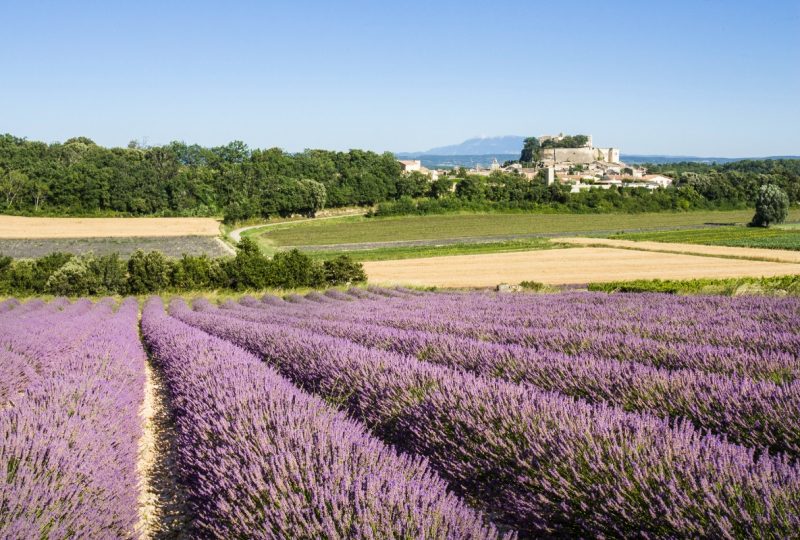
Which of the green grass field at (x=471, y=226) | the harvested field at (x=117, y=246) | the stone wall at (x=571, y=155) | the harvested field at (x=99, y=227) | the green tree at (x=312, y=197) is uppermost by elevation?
the stone wall at (x=571, y=155)

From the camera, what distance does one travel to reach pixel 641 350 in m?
5.83

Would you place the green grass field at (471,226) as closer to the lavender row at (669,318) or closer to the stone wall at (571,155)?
the lavender row at (669,318)

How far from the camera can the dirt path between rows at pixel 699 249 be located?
37.4 m

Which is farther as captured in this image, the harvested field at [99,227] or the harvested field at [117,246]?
the harvested field at [99,227]

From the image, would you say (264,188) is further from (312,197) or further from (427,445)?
(427,445)

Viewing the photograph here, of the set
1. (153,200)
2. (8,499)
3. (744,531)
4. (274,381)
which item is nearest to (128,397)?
(274,381)

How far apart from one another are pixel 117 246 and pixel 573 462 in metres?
56.7

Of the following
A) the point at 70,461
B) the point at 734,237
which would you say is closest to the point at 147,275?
the point at 70,461

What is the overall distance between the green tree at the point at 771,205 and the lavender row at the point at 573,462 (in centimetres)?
6567

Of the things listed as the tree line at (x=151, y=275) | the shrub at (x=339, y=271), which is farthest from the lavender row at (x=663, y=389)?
the shrub at (x=339, y=271)

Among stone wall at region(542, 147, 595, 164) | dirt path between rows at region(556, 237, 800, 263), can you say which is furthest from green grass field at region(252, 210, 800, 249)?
stone wall at region(542, 147, 595, 164)

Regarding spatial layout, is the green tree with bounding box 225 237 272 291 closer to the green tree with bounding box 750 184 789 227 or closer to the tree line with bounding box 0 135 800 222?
the tree line with bounding box 0 135 800 222

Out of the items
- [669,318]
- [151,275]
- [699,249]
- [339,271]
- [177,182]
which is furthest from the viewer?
[177,182]

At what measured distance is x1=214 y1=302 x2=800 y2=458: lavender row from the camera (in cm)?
351
